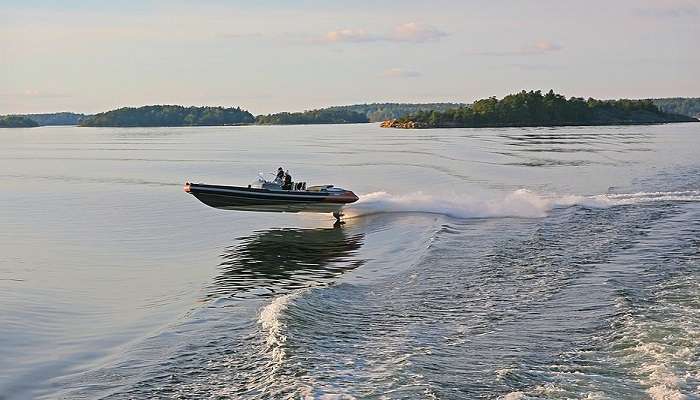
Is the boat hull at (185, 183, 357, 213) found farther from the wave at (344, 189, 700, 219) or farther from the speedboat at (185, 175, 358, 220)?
the wave at (344, 189, 700, 219)

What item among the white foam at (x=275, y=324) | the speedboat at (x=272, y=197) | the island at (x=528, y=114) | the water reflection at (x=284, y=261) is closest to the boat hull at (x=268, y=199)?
the speedboat at (x=272, y=197)

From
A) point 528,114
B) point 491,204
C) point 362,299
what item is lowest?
point 362,299

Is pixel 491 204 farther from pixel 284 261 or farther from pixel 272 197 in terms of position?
pixel 284 261

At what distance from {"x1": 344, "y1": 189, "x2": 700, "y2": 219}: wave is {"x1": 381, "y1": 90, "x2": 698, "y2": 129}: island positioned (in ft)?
452

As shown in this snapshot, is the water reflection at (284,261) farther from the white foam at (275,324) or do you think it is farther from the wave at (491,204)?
the wave at (491,204)

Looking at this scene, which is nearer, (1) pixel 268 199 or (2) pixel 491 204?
(1) pixel 268 199

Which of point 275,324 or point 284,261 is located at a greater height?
point 275,324

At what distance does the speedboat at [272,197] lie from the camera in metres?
26.1

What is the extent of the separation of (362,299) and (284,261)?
5626 millimetres

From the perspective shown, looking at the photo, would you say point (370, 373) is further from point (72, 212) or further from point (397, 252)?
point (72, 212)

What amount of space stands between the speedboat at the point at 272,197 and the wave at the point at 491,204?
2361 millimetres

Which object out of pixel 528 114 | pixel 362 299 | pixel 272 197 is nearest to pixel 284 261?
pixel 362 299

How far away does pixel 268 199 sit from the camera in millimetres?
26469

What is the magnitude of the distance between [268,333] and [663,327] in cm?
664
